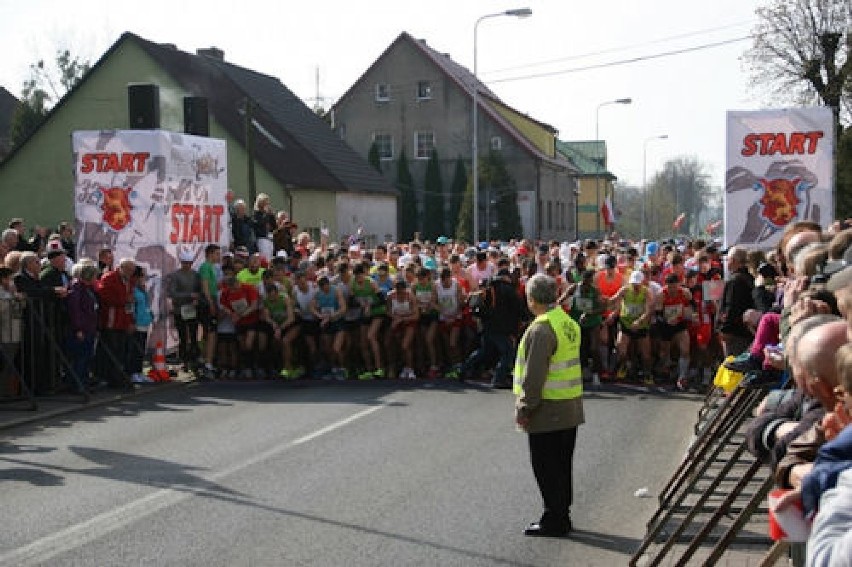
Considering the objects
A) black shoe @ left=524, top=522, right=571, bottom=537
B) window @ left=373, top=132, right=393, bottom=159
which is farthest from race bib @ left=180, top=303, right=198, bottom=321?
window @ left=373, top=132, right=393, bottom=159

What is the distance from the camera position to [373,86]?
240 ft

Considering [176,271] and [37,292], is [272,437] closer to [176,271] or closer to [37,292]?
[37,292]

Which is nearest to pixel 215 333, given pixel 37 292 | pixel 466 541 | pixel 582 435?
pixel 37 292

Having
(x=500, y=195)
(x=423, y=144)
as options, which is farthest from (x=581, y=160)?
(x=500, y=195)

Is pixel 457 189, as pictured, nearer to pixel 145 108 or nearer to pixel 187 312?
pixel 145 108

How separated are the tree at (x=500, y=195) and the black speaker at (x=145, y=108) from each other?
155 ft

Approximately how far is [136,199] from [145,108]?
181 centimetres

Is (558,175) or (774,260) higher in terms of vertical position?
(558,175)

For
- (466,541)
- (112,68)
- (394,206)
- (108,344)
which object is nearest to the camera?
(466,541)

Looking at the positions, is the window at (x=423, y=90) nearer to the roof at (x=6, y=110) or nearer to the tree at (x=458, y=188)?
the tree at (x=458, y=188)

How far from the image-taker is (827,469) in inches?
145

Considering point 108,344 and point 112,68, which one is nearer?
point 108,344

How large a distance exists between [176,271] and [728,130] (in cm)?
880

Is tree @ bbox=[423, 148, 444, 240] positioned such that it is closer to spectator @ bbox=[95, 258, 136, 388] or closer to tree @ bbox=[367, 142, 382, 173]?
tree @ bbox=[367, 142, 382, 173]
